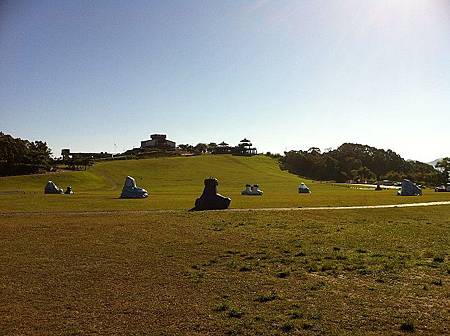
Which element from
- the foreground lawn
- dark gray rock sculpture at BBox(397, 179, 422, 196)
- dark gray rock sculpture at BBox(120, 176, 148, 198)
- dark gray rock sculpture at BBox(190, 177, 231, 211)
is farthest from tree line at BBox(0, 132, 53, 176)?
the foreground lawn

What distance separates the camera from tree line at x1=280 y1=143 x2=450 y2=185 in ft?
411

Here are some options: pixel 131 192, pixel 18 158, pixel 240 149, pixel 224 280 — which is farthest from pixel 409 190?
pixel 240 149

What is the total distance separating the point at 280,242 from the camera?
738 inches

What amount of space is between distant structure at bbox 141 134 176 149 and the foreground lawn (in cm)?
15753

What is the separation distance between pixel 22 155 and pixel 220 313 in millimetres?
94213

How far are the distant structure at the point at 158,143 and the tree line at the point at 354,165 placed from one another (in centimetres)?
5074

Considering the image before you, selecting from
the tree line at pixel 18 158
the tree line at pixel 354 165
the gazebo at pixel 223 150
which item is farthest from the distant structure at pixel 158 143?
the tree line at pixel 18 158

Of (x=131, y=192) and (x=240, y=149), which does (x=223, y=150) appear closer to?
(x=240, y=149)

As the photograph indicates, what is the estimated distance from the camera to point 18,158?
92938 mm

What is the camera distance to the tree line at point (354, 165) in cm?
12531

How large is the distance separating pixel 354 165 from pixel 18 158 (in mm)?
90178

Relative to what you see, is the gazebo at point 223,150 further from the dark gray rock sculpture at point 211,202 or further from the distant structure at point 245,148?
the dark gray rock sculpture at point 211,202

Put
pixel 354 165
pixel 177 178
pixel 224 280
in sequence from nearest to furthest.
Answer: pixel 224 280, pixel 177 178, pixel 354 165

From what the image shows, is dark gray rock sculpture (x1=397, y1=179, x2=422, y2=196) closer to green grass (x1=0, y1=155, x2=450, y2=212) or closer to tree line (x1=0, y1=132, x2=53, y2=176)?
green grass (x1=0, y1=155, x2=450, y2=212)
